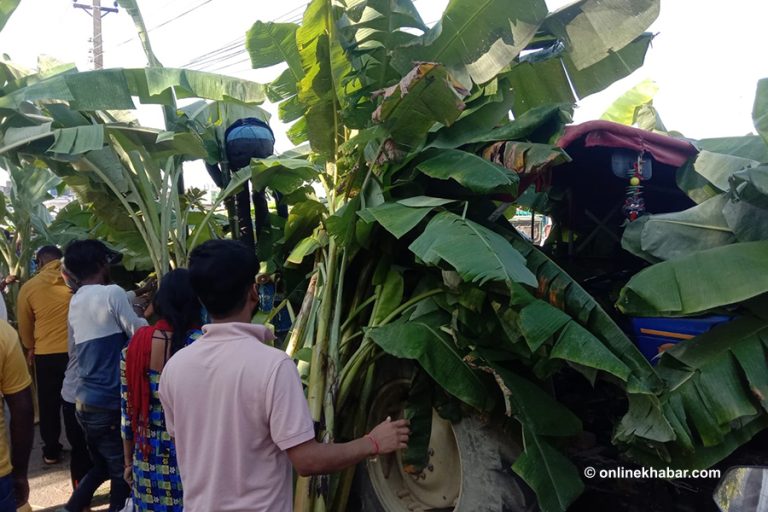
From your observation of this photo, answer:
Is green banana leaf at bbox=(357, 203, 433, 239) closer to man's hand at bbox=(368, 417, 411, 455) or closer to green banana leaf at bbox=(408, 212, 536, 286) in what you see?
green banana leaf at bbox=(408, 212, 536, 286)

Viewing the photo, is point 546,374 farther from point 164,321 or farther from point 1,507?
point 1,507

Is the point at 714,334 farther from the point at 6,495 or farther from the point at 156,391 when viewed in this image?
the point at 6,495

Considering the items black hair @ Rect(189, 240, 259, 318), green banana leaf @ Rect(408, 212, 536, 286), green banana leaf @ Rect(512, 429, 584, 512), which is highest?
black hair @ Rect(189, 240, 259, 318)

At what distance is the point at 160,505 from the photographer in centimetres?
283

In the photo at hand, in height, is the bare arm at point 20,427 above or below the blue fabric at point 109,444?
above

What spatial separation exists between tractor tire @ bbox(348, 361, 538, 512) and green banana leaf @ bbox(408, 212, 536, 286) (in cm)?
98

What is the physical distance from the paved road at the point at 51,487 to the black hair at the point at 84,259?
1.96 metres

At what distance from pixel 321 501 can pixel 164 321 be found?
132 cm

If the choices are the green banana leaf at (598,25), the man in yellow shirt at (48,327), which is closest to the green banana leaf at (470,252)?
the green banana leaf at (598,25)

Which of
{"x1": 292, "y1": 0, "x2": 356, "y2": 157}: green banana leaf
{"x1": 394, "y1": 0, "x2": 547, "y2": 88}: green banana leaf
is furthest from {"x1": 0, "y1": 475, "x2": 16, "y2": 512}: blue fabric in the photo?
{"x1": 394, "y1": 0, "x2": 547, "y2": 88}: green banana leaf

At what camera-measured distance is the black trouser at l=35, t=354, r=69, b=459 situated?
17.1ft

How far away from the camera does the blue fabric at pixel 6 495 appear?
2586 millimetres

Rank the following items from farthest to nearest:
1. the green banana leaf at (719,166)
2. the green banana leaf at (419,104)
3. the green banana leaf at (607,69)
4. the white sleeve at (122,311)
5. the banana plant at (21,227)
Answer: the banana plant at (21,227) < the green banana leaf at (607,69) < the white sleeve at (122,311) < the green banana leaf at (419,104) < the green banana leaf at (719,166)

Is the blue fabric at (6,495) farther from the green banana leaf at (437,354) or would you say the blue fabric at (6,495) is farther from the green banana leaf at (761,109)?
the green banana leaf at (761,109)
